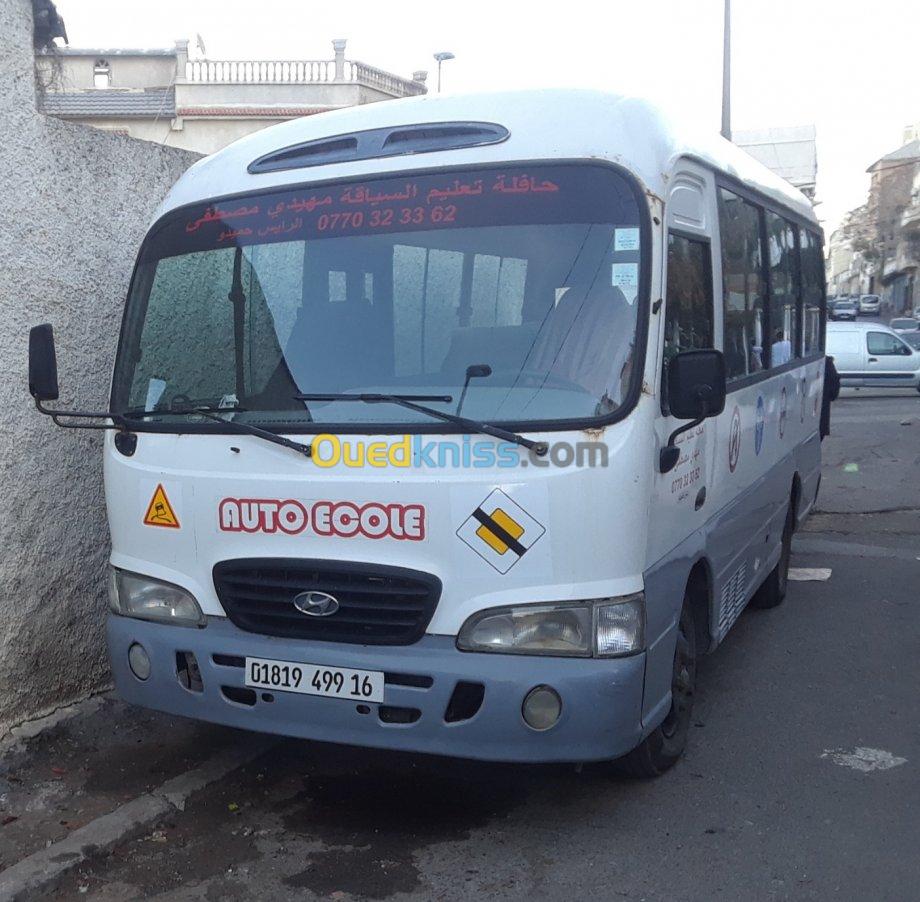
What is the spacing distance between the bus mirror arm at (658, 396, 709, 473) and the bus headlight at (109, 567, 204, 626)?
1.78 m

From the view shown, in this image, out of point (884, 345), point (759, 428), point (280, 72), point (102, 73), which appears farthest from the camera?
point (102, 73)

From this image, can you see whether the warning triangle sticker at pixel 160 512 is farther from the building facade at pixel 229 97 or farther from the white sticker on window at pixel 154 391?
the building facade at pixel 229 97

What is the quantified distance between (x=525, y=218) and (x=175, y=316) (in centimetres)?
149

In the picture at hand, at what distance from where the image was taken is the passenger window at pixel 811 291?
8180 mm

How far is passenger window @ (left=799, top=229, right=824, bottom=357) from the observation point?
8.18 metres

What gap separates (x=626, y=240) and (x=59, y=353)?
2.84 m

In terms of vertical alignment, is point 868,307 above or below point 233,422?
above

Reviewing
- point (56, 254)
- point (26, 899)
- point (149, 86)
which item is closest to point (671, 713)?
point (26, 899)

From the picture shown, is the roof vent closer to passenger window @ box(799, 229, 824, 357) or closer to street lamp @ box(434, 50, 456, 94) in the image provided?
passenger window @ box(799, 229, 824, 357)

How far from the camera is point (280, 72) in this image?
2705 centimetres

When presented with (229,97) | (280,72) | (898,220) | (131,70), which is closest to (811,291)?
(280,72)

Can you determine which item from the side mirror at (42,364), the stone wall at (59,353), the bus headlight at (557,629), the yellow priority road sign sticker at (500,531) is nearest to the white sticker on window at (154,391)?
the side mirror at (42,364)

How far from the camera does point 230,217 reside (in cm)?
463

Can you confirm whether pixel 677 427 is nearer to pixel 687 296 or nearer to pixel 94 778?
pixel 687 296
